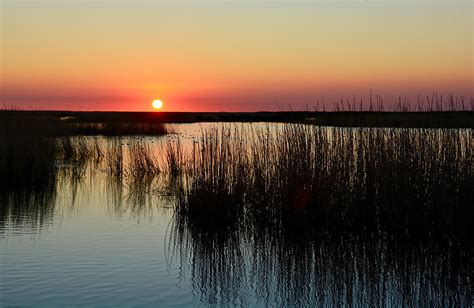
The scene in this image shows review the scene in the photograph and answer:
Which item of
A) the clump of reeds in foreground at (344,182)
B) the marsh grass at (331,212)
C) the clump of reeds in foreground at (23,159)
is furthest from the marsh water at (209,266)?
the clump of reeds in foreground at (23,159)

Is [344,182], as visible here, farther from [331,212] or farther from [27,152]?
[27,152]

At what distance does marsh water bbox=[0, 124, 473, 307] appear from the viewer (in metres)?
5.97

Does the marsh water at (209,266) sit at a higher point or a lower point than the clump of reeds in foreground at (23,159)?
lower

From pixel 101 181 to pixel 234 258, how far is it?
327 inches

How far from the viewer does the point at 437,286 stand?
632 centimetres

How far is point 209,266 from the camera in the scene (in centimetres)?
725

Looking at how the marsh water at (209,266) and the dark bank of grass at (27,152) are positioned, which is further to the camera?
the dark bank of grass at (27,152)

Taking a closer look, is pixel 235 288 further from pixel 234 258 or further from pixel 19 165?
pixel 19 165

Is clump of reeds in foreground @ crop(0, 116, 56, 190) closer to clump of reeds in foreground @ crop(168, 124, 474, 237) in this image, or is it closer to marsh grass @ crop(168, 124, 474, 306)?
marsh grass @ crop(168, 124, 474, 306)

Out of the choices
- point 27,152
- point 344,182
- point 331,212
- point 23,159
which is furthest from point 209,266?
point 27,152

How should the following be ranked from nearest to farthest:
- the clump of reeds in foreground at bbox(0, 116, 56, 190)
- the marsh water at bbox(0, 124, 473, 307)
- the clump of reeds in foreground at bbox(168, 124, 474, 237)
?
the marsh water at bbox(0, 124, 473, 307) < the clump of reeds in foreground at bbox(168, 124, 474, 237) < the clump of reeds in foreground at bbox(0, 116, 56, 190)

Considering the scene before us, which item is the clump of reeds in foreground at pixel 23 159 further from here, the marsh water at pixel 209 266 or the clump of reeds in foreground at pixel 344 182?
the clump of reeds in foreground at pixel 344 182

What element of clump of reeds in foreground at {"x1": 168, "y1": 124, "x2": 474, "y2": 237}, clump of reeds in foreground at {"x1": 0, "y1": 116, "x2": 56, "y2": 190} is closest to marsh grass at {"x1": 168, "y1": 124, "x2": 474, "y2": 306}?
clump of reeds in foreground at {"x1": 168, "y1": 124, "x2": 474, "y2": 237}

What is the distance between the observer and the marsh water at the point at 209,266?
5973mm
